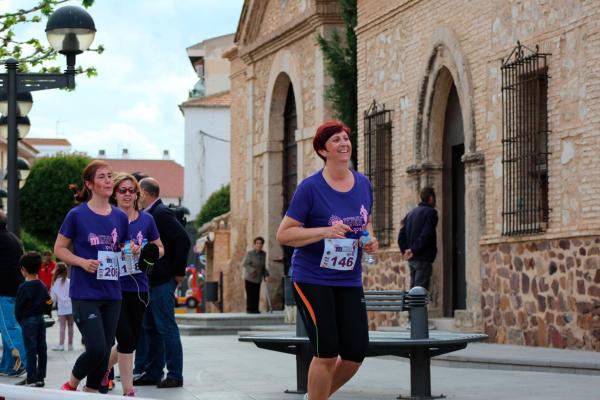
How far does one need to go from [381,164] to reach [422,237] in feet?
13.4

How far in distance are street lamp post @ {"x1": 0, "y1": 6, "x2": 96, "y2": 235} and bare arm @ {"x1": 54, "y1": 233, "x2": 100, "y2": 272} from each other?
485 cm

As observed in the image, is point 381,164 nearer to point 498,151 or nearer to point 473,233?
point 473,233

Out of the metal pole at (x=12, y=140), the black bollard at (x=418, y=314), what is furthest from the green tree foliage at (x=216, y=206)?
the black bollard at (x=418, y=314)

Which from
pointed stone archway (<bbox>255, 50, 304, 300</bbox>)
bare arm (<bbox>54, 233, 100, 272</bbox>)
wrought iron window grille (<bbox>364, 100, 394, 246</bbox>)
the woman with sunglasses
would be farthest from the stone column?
pointed stone archway (<bbox>255, 50, 304, 300</bbox>)

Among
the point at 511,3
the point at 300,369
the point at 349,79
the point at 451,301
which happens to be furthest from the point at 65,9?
the point at 349,79

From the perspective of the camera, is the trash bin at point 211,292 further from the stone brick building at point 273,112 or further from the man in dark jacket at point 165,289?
the man in dark jacket at point 165,289

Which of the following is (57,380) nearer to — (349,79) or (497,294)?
(497,294)

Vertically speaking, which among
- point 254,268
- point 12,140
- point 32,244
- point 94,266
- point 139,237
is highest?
point 32,244

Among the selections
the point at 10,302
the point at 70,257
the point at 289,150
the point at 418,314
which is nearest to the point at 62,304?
the point at 10,302

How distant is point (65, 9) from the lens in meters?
14.8

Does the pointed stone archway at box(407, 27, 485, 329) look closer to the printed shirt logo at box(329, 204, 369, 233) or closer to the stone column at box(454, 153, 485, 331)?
the stone column at box(454, 153, 485, 331)

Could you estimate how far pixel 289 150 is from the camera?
103 ft

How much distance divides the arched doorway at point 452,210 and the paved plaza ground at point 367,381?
4378mm

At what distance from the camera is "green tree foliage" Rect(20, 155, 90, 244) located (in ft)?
270
